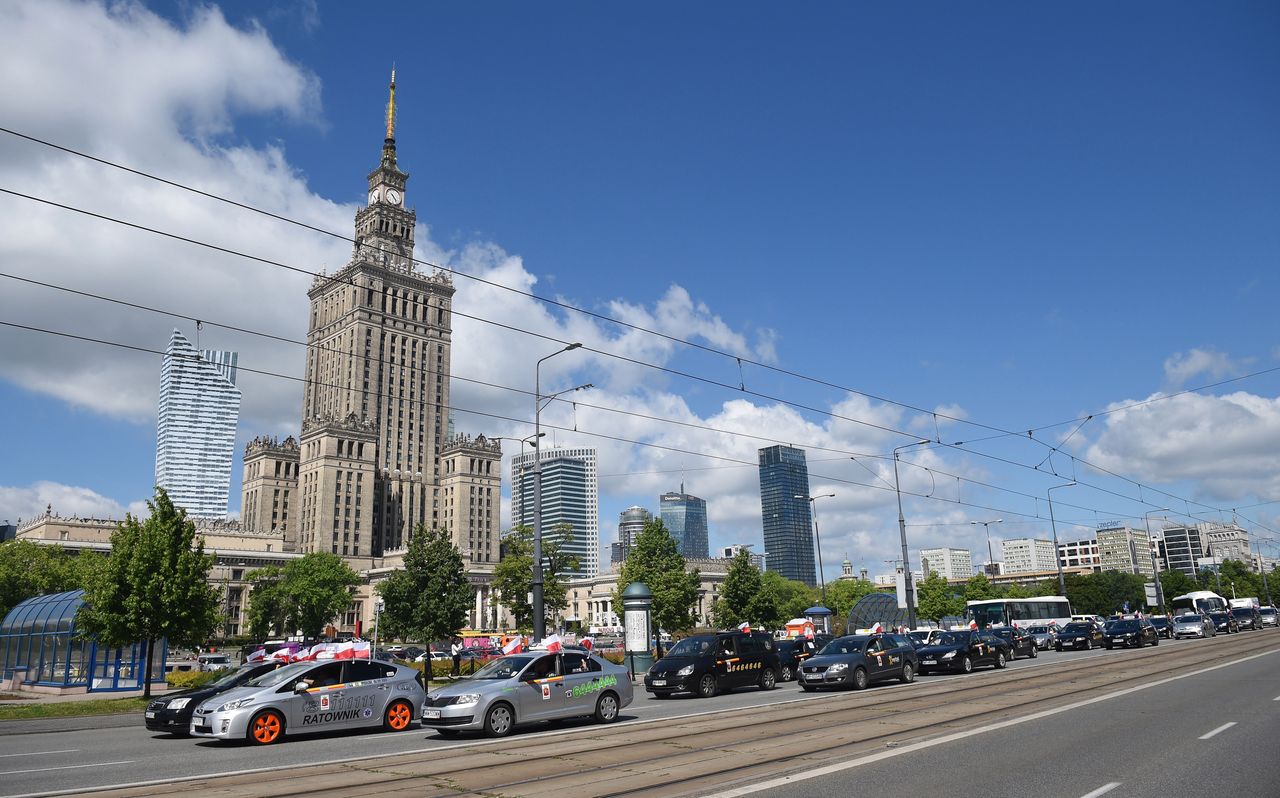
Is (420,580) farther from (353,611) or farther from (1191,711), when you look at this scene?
(353,611)

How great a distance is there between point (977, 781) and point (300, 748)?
37.5 ft

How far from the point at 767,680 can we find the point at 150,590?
2120 centimetres

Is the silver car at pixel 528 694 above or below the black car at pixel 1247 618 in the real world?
above

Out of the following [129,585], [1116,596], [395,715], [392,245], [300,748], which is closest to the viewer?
[300,748]

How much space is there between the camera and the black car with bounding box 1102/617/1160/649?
151ft

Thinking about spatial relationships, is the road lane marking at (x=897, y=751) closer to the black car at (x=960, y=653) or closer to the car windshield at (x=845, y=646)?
the car windshield at (x=845, y=646)

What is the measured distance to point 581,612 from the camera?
173750 mm

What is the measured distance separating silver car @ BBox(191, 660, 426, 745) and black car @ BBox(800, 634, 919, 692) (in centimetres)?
1158

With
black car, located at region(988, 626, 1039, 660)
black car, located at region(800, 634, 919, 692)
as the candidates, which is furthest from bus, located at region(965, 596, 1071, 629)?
black car, located at region(800, 634, 919, 692)

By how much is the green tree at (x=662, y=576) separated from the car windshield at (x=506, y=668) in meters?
44.0

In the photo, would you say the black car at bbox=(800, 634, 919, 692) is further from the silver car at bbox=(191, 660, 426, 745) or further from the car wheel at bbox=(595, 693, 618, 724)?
the silver car at bbox=(191, 660, 426, 745)

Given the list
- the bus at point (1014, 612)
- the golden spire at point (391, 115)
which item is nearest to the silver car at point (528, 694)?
the bus at point (1014, 612)

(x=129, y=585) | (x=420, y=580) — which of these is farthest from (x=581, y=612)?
(x=129, y=585)

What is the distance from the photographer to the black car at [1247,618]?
7162 centimetres
